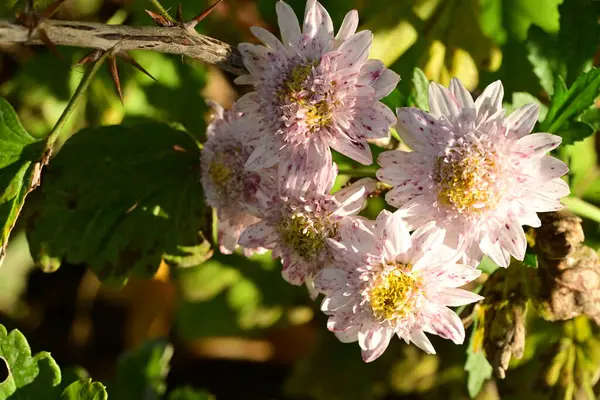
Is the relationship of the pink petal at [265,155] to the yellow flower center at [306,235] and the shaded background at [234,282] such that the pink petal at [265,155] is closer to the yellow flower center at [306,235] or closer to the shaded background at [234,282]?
the yellow flower center at [306,235]

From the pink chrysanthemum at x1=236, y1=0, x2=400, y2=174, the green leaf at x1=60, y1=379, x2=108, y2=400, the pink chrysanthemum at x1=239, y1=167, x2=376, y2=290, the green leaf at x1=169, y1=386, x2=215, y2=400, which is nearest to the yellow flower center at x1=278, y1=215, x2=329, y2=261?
the pink chrysanthemum at x1=239, y1=167, x2=376, y2=290

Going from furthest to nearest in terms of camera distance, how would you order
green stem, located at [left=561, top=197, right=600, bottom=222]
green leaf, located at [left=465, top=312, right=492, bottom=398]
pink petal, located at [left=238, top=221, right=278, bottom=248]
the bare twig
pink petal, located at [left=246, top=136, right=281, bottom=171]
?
green stem, located at [left=561, top=197, right=600, bottom=222]
green leaf, located at [left=465, top=312, right=492, bottom=398]
pink petal, located at [left=238, top=221, right=278, bottom=248]
pink petal, located at [left=246, top=136, right=281, bottom=171]
the bare twig

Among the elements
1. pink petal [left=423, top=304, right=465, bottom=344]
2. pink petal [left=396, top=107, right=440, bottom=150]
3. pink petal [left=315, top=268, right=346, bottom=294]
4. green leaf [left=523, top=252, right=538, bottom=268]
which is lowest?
pink petal [left=423, top=304, right=465, bottom=344]

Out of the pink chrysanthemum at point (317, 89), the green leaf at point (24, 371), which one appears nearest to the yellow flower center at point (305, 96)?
the pink chrysanthemum at point (317, 89)

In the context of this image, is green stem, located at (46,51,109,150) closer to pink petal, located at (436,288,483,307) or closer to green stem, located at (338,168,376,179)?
green stem, located at (338,168,376,179)

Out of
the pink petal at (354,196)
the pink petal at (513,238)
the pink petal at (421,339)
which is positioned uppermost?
the pink petal at (513,238)

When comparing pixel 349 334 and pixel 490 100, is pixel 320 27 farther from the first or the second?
pixel 349 334
